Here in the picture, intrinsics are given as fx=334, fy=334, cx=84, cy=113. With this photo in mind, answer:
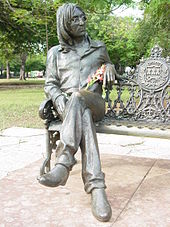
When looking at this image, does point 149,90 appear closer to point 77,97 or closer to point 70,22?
point 70,22

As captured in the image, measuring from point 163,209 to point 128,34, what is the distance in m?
26.7

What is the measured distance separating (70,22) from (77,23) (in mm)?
74

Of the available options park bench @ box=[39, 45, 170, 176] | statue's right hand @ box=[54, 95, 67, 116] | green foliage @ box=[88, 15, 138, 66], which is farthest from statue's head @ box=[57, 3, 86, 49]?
green foliage @ box=[88, 15, 138, 66]

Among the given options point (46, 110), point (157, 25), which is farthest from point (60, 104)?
point (157, 25)

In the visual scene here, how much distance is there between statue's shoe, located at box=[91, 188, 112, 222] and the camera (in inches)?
94.7

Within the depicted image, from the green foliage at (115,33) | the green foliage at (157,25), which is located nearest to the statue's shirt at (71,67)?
the green foliage at (157,25)

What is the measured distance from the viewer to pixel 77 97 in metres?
2.81

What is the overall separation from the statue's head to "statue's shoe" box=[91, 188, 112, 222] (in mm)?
1738

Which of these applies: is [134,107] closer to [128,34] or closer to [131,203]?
[131,203]

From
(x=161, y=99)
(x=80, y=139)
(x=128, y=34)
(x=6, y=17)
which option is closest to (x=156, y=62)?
(x=161, y=99)

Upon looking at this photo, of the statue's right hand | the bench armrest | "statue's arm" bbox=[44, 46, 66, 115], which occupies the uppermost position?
"statue's arm" bbox=[44, 46, 66, 115]

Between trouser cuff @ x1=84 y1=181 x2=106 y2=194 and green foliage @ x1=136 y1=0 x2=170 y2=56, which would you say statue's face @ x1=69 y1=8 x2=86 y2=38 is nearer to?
trouser cuff @ x1=84 y1=181 x2=106 y2=194

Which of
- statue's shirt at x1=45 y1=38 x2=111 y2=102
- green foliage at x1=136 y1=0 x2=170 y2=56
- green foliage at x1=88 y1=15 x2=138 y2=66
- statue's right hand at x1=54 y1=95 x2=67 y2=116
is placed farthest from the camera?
green foliage at x1=88 y1=15 x2=138 y2=66

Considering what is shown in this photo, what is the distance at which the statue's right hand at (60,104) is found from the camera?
10.3ft
